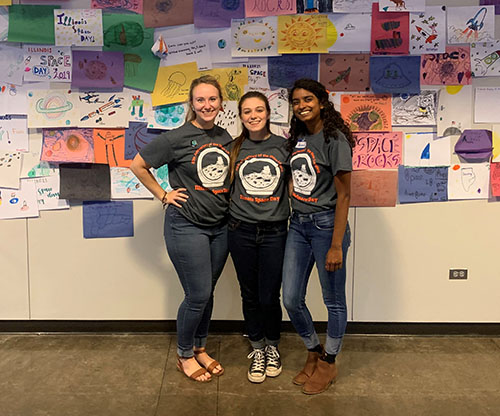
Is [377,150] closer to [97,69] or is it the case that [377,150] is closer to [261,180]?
[261,180]

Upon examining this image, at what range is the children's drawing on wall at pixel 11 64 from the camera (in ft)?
8.42

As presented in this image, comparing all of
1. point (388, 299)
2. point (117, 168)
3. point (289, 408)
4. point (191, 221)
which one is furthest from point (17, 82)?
point (388, 299)

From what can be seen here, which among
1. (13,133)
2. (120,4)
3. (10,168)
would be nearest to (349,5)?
(120,4)

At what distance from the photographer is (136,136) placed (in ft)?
8.66

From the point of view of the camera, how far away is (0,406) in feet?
6.86

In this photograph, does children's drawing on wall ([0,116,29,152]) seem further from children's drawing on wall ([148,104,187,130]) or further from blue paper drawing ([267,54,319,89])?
blue paper drawing ([267,54,319,89])

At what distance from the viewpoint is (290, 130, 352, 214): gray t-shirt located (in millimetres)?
2014

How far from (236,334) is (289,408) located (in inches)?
30.8

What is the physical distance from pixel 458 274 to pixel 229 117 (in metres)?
1.59

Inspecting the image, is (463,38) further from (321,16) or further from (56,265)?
(56,265)

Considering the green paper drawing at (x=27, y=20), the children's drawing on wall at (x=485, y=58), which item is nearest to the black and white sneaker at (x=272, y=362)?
the children's drawing on wall at (x=485, y=58)

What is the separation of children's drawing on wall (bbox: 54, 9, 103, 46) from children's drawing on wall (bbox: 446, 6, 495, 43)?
1.87 metres

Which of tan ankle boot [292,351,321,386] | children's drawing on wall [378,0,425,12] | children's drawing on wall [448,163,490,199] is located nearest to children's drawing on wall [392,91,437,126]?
children's drawing on wall [448,163,490,199]

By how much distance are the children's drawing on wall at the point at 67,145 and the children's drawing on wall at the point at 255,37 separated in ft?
3.09
